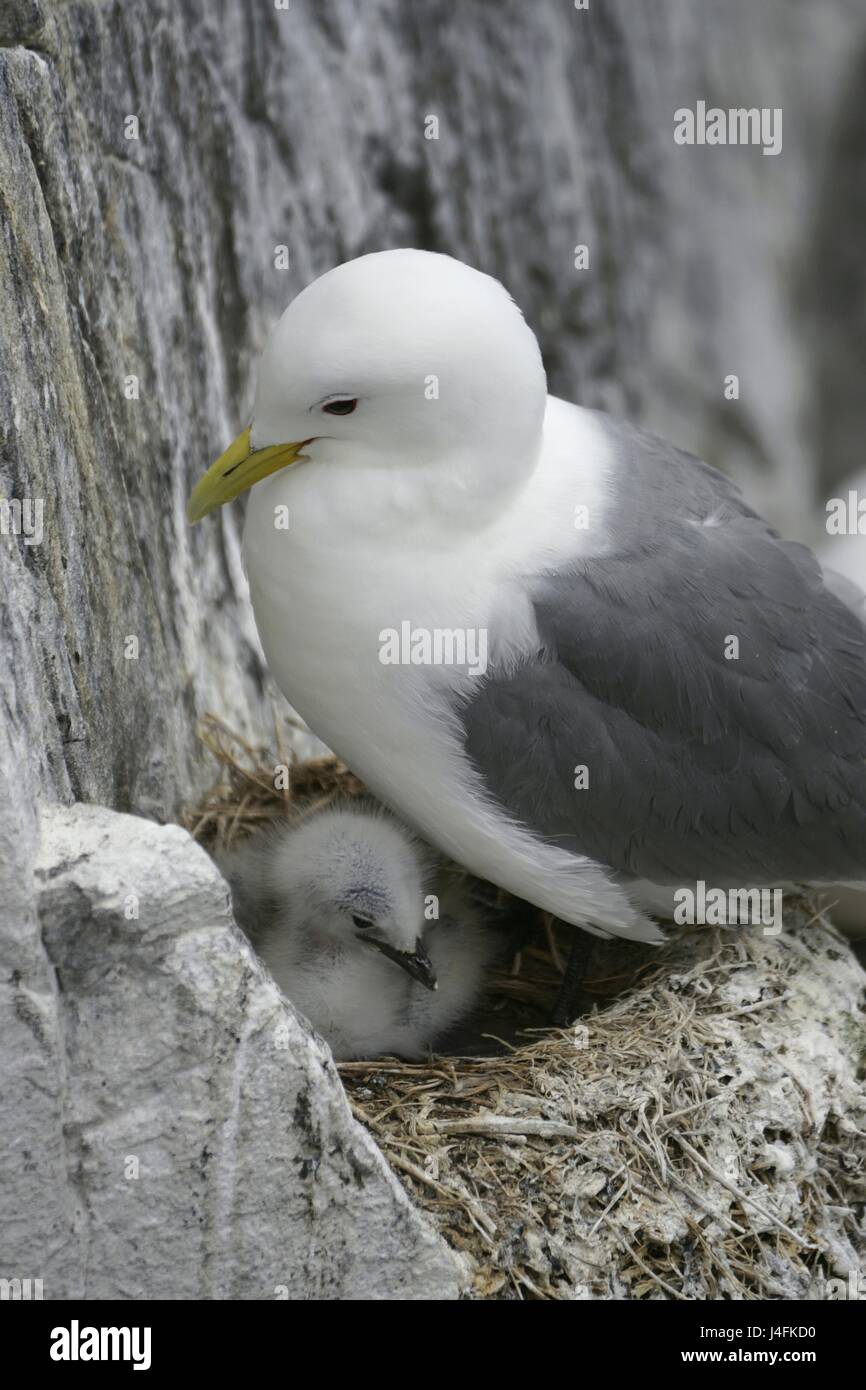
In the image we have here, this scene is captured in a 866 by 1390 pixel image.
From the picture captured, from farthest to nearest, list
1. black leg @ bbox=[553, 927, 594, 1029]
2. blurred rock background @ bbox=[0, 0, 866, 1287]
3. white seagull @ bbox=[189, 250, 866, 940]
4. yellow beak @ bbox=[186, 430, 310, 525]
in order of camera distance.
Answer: black leg @ bbox=[553, 927, 594, 1029] → yellow beak @ bbox=[186, 430, 310, 525] → white seagull @ bbox=[189, 250, 866, 940] → blurred rock background @ bbox=[0, 0, 866, 1287]

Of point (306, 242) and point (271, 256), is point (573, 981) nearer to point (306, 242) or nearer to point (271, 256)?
point (271, 256)

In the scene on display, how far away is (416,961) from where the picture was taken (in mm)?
3352

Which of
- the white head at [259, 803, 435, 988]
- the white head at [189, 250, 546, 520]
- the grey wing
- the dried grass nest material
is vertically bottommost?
the dried grass nest material

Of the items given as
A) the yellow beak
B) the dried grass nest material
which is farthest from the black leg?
the yellow beak

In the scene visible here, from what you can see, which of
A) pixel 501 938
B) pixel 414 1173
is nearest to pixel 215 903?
pixel 414 1173

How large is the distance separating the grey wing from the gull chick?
0.36m

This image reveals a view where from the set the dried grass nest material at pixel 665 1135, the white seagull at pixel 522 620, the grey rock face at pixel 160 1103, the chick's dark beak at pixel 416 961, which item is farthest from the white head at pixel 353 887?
the grey rock face at pixel 160 1103

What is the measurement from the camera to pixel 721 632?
10.6 feet

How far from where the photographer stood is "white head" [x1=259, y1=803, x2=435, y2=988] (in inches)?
132

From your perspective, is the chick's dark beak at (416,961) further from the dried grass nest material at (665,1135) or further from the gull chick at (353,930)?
the dried grass nest material at (665,1135)

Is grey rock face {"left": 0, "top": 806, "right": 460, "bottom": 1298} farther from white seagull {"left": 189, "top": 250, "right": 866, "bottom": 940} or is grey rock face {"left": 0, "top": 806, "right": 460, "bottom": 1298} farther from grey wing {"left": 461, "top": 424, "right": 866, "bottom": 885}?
grey wing {"left": 461, "top": 424, "right": 866, "bottom": 885}

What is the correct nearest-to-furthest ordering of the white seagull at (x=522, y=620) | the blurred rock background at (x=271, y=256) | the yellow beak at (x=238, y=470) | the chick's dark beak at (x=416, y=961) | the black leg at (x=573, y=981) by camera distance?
the blurred rock background at (x=271, y=256) → the white seagull at (x=522, y=620) → the yellow beak at (x=238, y=470) → the chick's dark beak at (x=416, y=961) → the black leg at (x=573, y=981)

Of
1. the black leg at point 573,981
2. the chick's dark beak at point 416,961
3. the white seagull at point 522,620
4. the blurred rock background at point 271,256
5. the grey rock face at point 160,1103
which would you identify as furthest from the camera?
the black leg at point 573,981

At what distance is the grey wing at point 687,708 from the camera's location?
316 cm
